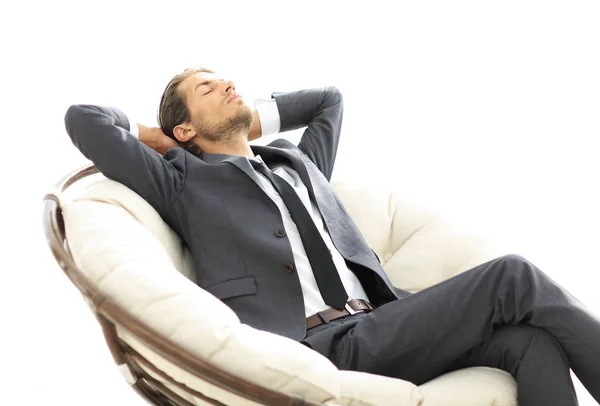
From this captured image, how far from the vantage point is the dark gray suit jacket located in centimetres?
218

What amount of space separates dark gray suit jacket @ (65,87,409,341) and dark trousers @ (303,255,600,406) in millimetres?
187

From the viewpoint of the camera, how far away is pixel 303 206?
93.0 inches

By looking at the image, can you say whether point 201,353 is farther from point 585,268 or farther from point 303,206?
point 585,268

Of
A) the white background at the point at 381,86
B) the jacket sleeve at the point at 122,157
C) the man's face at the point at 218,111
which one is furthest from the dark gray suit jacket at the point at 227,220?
the white background at the point at 381,86

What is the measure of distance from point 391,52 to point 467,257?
1.23 metres

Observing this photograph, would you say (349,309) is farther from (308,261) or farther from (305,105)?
(305,105)

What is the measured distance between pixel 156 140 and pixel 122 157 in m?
0.37

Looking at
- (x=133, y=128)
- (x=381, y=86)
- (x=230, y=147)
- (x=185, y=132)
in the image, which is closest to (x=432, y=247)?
(x=230, y=147)

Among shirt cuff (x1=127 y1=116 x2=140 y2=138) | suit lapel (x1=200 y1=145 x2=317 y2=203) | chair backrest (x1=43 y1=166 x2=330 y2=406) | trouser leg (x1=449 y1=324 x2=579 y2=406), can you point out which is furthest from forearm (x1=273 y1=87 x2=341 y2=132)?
trouser leg (x1=449 y1=324 x2=579 y2=406)

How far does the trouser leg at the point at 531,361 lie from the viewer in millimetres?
1911

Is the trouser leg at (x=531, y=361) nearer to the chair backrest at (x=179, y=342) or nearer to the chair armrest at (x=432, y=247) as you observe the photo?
the chair backrest at (x=179, y=342)

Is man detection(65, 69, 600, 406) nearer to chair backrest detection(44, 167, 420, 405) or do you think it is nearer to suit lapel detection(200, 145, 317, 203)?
suit lapel detection(200, 145, 317, 203)

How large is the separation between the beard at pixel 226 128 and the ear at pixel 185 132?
0.02 meters

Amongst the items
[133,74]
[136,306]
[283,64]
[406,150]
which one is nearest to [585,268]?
[406,150]
